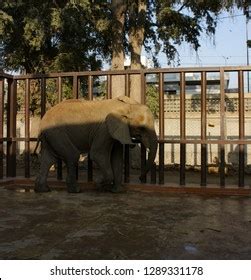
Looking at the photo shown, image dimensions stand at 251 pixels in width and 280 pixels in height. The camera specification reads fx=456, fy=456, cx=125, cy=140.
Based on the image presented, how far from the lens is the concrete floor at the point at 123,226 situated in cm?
386

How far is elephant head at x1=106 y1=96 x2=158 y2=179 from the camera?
689 cm

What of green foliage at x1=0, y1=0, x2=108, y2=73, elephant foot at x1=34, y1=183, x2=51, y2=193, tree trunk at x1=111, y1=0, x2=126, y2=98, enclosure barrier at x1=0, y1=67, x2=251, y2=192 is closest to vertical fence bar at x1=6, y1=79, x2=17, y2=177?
enclosure barrier at x1=0, y1=67, x2=251, y2=192

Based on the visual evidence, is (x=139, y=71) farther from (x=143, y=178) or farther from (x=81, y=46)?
(x=81, y=46)

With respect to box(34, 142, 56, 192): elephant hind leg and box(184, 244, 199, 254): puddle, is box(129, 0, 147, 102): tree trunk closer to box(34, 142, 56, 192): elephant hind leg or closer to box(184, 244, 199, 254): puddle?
box(34, 142, 56, 192): elephant hind leg

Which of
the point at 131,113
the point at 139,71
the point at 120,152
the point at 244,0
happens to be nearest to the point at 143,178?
the point at 120,152

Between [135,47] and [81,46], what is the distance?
63.9 inches

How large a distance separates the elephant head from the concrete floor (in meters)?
0.81

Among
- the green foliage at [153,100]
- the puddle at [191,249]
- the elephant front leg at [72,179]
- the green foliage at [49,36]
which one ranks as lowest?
the puddle at [191,249]

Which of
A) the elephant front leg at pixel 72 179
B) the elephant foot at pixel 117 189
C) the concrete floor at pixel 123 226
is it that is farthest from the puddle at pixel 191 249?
the elephant front leg at pixel 72 179

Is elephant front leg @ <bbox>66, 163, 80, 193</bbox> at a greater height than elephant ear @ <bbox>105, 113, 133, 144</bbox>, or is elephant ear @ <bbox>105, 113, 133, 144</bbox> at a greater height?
elephant ear @ <bbox>105, 113, 133, 144</bbox>

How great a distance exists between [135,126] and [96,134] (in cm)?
62

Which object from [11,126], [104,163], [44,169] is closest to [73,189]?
[44,169]

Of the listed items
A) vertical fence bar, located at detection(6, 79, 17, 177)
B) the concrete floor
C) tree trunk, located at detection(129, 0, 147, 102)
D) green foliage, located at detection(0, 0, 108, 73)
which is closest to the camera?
the concrete floor

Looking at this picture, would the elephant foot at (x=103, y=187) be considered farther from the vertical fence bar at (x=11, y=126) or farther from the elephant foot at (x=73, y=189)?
the vertical fence bar at (x=11, y=126)
